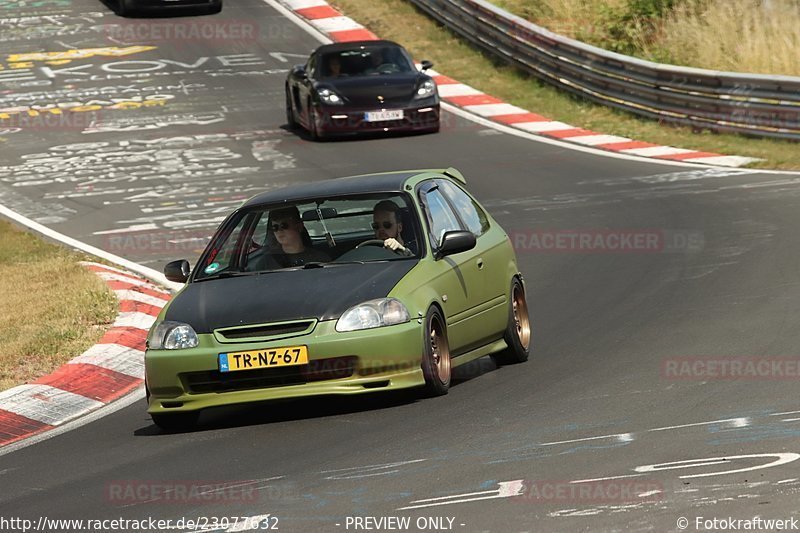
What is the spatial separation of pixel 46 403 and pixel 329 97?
14.2 meters

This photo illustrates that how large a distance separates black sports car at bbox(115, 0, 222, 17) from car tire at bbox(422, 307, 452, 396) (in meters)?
25.7

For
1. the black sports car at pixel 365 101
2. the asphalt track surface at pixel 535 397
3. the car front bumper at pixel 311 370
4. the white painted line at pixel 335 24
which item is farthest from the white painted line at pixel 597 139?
the car front bumper at pixel 311 370

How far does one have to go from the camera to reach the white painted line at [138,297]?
1329 cm

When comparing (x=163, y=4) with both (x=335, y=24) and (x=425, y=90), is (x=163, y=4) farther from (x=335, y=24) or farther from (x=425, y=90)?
(x=425, y=90)

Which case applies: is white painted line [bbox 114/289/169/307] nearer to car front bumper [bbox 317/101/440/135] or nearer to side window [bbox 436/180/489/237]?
side window [bbox 436/180/489/237]

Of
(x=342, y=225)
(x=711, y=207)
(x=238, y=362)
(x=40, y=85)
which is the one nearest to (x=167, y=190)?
(x=711, y=207)

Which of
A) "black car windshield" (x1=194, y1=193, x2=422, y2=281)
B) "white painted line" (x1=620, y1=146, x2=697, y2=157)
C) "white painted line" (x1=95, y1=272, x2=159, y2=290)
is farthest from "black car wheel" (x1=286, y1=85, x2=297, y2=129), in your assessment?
"black car windshield" (x1=194, y1=193, x2=422, y2=281)

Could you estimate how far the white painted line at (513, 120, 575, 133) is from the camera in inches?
948

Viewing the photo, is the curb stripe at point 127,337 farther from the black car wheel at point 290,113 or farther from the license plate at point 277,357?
the black car wheel at point 290,113

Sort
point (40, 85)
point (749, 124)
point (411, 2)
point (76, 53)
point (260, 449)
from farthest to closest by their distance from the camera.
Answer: point (411, 2) < point (76, 53) < point (40, 85) < point (749, 124) < point (260, 449)

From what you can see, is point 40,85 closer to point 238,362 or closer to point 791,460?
point 238,362

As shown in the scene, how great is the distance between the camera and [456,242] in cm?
941

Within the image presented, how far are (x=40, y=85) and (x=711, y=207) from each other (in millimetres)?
15581

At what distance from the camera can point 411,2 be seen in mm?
33844
